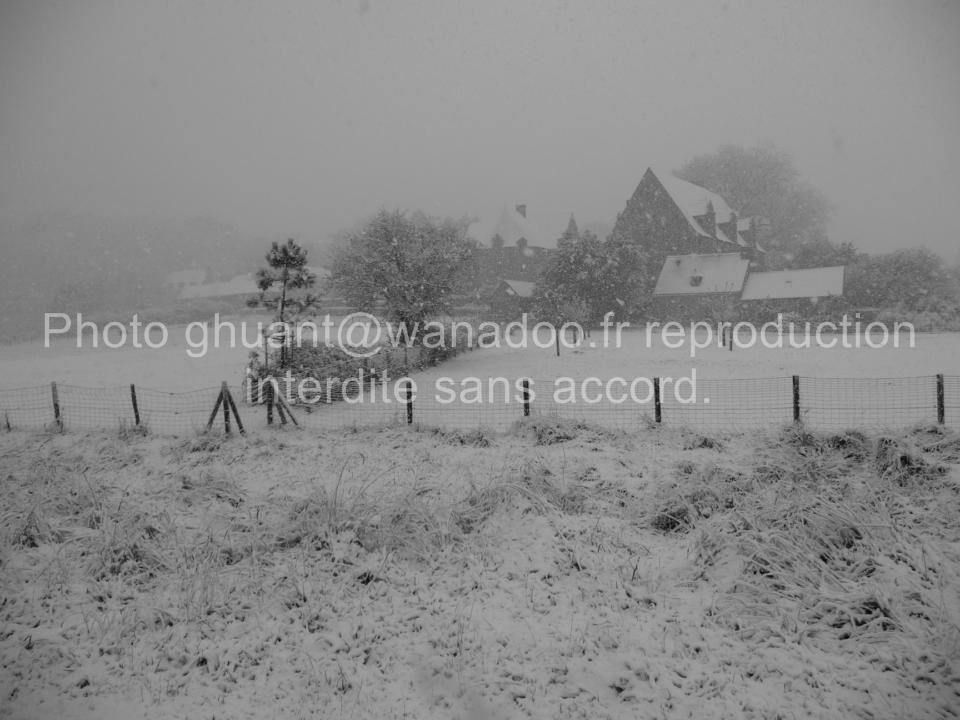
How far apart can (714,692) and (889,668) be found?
4.05 feet

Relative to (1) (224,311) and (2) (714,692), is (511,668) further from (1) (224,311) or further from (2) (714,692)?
(1) (224,311)

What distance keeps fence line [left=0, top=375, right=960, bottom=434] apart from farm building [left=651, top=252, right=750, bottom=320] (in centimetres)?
3158

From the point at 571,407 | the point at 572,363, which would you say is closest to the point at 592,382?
the point at 572,363

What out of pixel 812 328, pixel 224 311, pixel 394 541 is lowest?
pixel 394 541

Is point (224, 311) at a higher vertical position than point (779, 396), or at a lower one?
higher

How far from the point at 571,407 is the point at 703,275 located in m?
40.3

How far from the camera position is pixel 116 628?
420cm

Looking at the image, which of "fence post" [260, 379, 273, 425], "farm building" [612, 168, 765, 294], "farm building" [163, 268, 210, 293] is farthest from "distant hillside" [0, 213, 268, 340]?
"fence post" [260, 379, 273, 425]

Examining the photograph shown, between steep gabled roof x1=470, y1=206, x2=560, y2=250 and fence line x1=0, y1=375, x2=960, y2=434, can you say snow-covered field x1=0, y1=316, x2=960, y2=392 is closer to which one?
fence line x1=0, y1=375, x2=960, y2=434

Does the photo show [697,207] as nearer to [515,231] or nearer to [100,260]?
[515,231]

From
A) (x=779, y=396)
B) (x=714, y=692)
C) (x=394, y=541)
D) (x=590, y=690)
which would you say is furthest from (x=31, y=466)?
(x=779, y=396)

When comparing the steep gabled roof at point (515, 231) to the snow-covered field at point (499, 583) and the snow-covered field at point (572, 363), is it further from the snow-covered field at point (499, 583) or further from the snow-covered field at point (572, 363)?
the snow-covered field at point (499, 583)

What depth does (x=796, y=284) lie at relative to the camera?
145 ft

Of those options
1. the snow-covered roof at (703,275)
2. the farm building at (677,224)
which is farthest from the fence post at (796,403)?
the farm building at (677,224)
